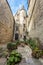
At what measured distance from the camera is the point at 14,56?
19.6 ft

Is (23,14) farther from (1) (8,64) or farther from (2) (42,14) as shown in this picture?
(1) (8,64)

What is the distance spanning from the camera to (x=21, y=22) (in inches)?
1167

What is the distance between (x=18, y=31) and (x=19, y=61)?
22418 millimetres

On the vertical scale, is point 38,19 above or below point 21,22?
below

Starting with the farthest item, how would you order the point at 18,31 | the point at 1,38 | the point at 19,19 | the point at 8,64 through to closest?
the point at 19,19
the point at 18,31
the point at 1,38
the point at 8,64

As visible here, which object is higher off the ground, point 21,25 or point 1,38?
point 21,25

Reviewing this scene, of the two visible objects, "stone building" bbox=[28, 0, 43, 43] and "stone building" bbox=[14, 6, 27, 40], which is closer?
"stone building" bbox=[28, 0, 43, 43]

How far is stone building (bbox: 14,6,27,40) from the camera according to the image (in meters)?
27.9

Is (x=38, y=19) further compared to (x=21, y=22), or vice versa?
(x=21, y=22)

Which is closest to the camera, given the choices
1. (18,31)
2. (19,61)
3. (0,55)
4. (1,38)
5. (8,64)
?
(8,64)

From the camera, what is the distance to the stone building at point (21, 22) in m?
27.9

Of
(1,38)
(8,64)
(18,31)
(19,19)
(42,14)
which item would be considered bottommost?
(8,64)

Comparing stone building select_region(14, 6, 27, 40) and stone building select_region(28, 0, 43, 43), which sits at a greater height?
stone building select_region(14, 6, 27, 40)

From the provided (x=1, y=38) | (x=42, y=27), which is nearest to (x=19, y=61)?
(x=42, y=27)
